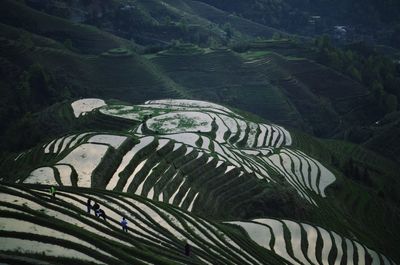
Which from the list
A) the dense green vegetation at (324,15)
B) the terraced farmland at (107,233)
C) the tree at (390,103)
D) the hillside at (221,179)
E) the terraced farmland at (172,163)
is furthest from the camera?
the dense green vegetation at (324,15)

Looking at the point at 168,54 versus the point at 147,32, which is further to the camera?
the point at 147,32

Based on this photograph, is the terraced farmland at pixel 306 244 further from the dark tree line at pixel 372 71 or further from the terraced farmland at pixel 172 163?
the dark tree line at pixel 372 71

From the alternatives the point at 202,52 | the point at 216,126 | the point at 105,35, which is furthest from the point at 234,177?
the point at 105,35

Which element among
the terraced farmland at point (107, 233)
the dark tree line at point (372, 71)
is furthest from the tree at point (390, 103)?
the terraced farmland at point (107, 233)

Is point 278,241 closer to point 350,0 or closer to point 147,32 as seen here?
point 147,32

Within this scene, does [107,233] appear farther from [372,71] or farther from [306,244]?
[372,71]

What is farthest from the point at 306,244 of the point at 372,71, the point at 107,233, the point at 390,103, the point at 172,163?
the point at 372,71

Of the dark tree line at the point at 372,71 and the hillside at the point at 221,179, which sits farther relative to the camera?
the dark tree line at the point at 372,71
